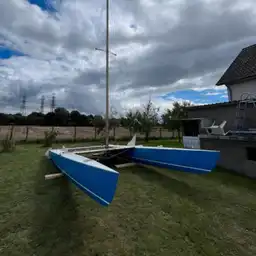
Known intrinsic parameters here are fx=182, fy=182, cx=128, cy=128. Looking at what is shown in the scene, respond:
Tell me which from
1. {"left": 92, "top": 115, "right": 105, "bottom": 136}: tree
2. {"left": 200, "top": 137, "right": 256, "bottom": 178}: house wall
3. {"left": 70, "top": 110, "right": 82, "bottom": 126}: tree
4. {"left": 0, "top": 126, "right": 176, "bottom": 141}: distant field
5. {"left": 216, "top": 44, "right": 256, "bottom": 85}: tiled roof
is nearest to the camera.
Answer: {"left": 200, "top": 137, "right": 256, "bottom": 178}: house wall

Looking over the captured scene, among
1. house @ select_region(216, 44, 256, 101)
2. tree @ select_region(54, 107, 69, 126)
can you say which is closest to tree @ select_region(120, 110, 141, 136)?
house @ select_region(216, 44, 256, 101)

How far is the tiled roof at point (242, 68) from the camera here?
7.15 meters

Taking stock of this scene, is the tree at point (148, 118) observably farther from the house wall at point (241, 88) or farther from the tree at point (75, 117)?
the tree at point (75, 117)

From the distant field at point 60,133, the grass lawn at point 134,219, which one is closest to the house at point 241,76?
the grass lawn at point 134,219

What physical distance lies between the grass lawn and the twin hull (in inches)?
13.3

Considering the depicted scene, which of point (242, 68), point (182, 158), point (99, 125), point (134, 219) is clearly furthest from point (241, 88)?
point (99, 125)

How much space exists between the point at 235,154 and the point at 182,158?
1339 mm

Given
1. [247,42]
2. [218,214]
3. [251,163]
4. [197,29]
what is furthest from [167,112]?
[218,214]

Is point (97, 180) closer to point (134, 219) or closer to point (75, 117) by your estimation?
point (134, 219)

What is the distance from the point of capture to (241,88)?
7414mm

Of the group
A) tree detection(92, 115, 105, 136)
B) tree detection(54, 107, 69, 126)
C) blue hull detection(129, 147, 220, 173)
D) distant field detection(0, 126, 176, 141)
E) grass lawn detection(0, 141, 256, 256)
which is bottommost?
grass lawn detection(0, 141, 256, 256)

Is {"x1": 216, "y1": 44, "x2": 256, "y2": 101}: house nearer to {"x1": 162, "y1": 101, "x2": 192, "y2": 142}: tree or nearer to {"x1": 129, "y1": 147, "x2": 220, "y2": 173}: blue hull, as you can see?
{"x1": 129, "y1": 147, "x2": 220, "y2": 173}: blue hull

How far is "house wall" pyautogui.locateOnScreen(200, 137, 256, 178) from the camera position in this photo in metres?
3.96

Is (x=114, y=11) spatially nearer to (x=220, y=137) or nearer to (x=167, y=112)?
(x=220, y=137)
